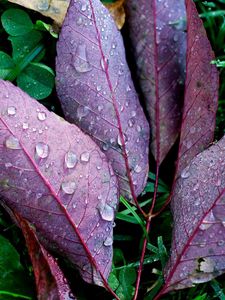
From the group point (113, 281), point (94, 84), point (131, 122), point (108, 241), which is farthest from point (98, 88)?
point (113, 281)

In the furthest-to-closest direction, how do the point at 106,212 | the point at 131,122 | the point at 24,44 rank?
the point at 24,44
the point at 131,122
the point at 106,212

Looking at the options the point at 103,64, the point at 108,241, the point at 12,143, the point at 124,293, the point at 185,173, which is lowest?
the point at 124,293

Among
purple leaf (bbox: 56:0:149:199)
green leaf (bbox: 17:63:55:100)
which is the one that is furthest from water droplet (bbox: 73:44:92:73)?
green leaf (bbox: 17:63:55:100)

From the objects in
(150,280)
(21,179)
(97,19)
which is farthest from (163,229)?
(97,19)

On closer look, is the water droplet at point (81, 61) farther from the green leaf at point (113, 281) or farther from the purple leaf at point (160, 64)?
the green leaf at point (113, 281)

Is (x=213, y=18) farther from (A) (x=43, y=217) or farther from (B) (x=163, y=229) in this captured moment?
(A) (x=43, y=217)

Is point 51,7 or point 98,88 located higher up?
point 51,7

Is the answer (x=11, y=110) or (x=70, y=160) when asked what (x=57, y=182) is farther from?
(x=11, y=110)
